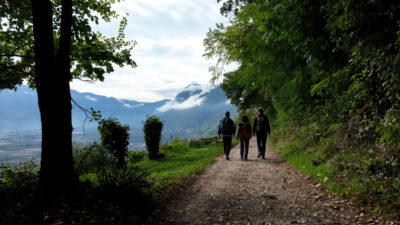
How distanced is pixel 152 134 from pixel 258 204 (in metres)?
11.3

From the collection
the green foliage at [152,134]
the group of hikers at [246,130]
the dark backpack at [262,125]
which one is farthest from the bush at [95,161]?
the green foliage at [152,134]

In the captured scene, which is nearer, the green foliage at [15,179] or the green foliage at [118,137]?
the green foliage at [15,179]

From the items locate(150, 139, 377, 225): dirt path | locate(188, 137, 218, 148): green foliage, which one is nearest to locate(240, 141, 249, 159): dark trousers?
locate(150, 139, 377, 225): dirt path

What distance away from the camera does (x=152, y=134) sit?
1551cm

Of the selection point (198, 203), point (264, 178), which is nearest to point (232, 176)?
point (264, 178)

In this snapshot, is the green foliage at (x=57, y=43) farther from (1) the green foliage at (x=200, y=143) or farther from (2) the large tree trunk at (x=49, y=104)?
(1) the green foliage at (x=200, y=143)

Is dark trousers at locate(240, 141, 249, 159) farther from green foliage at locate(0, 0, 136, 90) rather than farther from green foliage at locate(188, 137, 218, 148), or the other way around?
green foliage at locate(188, 137, 218, 148)

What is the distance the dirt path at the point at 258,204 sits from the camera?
440cm

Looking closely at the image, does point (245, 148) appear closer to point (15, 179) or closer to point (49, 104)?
point (49, 104)

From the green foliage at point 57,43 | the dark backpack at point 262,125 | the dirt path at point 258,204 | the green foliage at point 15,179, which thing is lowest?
the dirt path at point 258,204

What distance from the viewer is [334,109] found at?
317 inches

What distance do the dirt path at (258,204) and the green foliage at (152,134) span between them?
844 centimetres

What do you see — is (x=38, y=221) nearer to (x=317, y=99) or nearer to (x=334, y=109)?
(x=334, y=109)

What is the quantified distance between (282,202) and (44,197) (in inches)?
203
